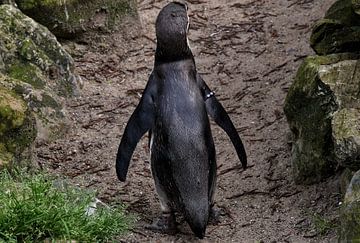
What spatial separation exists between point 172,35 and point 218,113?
0.60m

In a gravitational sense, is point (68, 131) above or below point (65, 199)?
below

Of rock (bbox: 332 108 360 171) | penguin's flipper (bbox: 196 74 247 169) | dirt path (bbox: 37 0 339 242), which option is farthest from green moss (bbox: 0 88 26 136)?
rock (bbox: 332 108 360 171)

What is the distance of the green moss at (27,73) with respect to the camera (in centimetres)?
720

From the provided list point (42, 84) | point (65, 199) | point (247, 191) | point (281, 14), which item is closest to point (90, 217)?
point (65, 199)

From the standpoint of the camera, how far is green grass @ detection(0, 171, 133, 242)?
4.55 metres

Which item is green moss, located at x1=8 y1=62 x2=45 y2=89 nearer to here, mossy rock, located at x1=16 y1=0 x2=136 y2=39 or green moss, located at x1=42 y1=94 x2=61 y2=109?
green moss, located at x1=42 y1=94 x2=61 y2=109

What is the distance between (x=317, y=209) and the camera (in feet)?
18.5

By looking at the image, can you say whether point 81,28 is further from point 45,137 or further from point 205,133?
point 205,133

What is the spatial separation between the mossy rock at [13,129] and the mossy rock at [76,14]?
207 cm

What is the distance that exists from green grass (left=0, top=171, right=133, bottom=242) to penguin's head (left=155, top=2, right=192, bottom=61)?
3.77 feet

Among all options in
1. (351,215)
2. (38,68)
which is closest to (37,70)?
(38,68)

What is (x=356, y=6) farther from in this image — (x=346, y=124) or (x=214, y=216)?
(x=214, y=216)

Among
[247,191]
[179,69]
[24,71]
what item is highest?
[179,69]

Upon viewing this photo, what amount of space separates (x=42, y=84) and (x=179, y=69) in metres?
1.94
